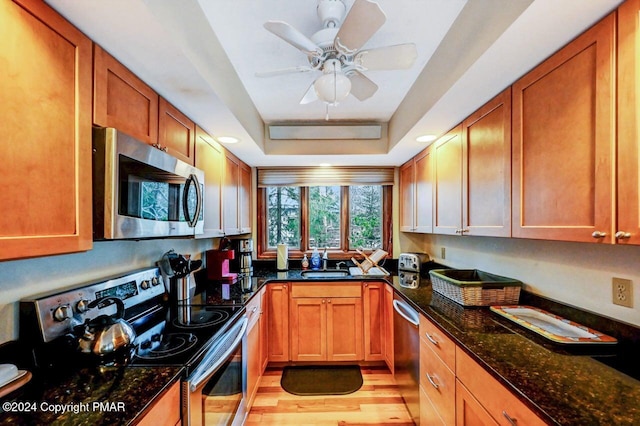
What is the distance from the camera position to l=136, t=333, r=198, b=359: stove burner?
1137mm

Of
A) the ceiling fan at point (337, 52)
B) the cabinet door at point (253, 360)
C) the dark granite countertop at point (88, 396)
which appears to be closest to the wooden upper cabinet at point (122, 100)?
the ceiling fan at point (337, 52)

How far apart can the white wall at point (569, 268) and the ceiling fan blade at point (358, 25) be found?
4.51 feet

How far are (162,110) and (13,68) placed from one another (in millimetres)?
738

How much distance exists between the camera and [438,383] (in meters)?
1.55

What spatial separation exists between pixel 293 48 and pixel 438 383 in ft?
6.62

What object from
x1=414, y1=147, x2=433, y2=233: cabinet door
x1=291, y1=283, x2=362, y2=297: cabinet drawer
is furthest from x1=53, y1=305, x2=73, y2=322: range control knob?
x1=414, y1=147, x2=433, y2=233: cabinet door

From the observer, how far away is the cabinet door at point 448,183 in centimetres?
203

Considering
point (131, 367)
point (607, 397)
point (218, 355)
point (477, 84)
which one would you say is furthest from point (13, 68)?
point (607, 397)

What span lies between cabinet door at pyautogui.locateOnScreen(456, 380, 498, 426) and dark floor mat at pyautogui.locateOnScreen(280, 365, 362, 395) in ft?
4.10

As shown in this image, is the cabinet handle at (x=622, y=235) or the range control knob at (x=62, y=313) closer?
the cabinet handle at (x=622, y=235)

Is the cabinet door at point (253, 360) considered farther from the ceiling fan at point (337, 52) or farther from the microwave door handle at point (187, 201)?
the ceiling fan at point (337, 52)

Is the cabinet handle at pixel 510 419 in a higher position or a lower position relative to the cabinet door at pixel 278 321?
higher

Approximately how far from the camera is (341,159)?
2.99 m

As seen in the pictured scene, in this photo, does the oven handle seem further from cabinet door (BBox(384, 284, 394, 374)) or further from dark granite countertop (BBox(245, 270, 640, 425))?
cabinet door (BBox(384, 284, 394, 374))
